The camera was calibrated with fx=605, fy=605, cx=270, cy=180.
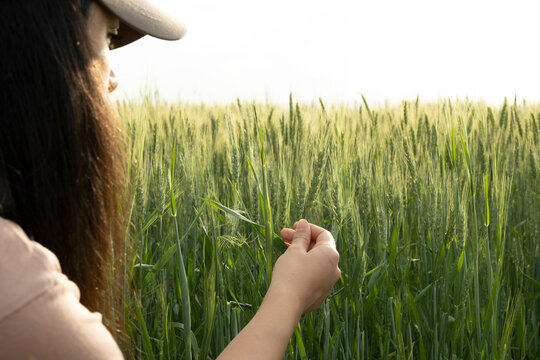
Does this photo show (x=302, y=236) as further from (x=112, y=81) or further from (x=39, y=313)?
(x=39, y=313)

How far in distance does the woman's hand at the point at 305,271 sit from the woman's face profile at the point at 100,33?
1.19ft

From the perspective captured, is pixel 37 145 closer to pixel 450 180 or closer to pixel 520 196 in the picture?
pixel 450 180

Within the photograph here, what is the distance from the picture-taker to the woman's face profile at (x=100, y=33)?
734 mm

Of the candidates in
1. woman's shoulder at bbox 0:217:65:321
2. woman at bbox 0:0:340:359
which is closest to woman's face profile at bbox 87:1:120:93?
woman at bbox 0:0:340:359

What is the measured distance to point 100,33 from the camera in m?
0.79

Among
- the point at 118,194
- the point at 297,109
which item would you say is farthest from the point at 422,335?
the point at 118,194

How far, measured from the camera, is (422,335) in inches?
56.1

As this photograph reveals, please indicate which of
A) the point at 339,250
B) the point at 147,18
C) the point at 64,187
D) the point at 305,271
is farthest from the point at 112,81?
the point at 339,250

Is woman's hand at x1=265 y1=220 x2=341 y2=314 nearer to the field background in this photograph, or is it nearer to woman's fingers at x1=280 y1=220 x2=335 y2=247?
woman's fingers at x1=280 y1=220 x2=335 y2=247

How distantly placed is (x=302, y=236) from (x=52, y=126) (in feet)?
1.52

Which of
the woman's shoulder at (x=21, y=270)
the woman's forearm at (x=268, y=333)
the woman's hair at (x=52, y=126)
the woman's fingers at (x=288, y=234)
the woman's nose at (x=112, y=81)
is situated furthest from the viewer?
the woman's fingers at (x=288, y=234)

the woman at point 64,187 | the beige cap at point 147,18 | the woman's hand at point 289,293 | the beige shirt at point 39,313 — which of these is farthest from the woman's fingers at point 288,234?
the beige shirt at point 39,313

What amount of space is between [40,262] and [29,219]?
0.16 m

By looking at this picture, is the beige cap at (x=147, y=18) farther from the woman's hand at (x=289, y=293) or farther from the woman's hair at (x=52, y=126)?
the woman's hand at (x=289, y=293)
